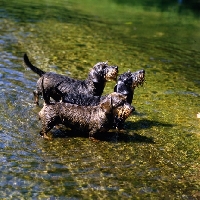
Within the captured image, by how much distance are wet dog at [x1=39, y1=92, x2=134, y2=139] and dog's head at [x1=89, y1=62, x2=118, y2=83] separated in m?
1.49

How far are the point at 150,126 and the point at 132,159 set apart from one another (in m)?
1.91

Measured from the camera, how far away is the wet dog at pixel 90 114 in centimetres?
778

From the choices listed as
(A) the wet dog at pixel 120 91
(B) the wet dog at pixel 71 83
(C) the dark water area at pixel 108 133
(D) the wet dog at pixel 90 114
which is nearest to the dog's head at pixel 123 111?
(D) the wet dog at pixel 90 114

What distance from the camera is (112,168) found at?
6840mm

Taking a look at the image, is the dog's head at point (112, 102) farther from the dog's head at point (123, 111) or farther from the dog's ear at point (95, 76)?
the dog's ear at point (95, 76)

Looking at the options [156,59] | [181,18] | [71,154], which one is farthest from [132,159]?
[181,18]

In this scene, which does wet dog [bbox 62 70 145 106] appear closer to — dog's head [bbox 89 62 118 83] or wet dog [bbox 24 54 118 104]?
wet dog [bbox 24 54 118 104]

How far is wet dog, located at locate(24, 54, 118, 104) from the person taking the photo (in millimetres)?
9078

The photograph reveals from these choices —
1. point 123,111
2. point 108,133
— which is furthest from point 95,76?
point 123,111

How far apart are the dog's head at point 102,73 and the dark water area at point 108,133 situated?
1.14 meters

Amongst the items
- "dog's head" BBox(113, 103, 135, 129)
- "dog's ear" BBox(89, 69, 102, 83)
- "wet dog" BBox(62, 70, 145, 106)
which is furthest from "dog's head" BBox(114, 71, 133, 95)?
"dog's head" BBox(113, 103, 135, 129)

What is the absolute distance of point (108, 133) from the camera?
8547 millimetres

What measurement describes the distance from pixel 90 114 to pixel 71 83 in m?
1.50

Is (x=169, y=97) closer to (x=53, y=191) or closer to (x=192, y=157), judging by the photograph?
A: (x=192, y=157)
